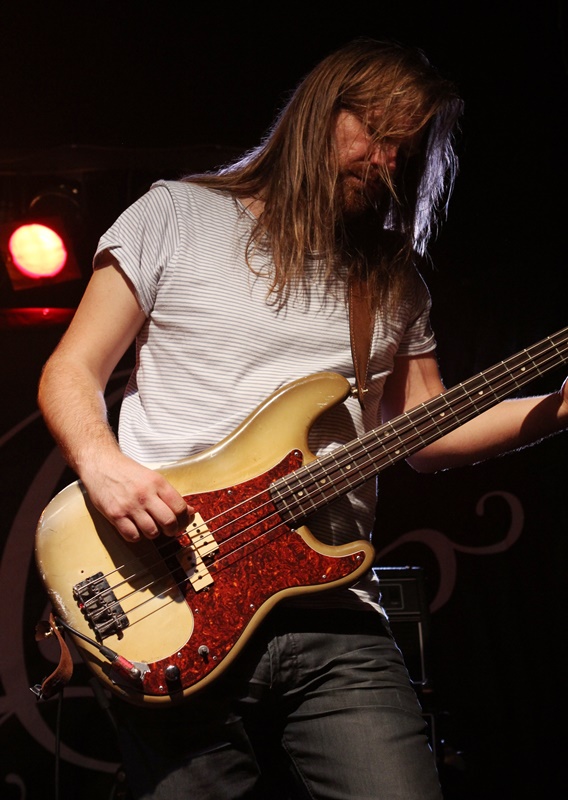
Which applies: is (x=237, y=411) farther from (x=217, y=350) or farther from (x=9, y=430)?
(x=9, y=430)

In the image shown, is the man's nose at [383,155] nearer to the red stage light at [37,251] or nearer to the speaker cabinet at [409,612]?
the speaker cabinet at [409,612]

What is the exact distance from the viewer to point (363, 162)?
85.7 inches

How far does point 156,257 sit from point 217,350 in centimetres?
30

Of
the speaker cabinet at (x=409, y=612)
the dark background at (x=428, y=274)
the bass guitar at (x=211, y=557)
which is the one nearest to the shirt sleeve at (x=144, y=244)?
the bass guitar at (x=211, y=557)

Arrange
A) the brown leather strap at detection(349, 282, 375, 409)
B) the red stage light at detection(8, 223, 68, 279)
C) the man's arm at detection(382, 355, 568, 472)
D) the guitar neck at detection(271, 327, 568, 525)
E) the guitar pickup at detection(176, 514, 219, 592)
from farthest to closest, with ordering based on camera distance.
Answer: the red stage light at detection(8, 223, 68, 279), the man's arm at detection(382, 355, 568, 472), the brown leather strap at detection(349, 282, 375, 409), the guitar neck at detection(271, 327, 568, 525), the guitar pickup at detection(176, 514, 219, 592)

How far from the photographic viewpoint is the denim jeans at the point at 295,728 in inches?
60.2

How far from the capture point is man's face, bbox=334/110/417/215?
7.09 feet

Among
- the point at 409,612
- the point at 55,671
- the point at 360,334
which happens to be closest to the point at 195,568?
the point at 55,671

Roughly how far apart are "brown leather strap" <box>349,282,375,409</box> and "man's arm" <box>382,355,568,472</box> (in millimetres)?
302

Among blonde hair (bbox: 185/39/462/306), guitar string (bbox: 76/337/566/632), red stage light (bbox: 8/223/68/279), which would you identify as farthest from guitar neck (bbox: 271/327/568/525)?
red stage light (bbox: 8/223/68/279)

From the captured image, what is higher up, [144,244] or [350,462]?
[144,244]

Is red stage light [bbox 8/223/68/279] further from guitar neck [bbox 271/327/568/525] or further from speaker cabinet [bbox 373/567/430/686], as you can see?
guitar neck [bbox 271/327/568/525]

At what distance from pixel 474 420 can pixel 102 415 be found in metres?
1.12

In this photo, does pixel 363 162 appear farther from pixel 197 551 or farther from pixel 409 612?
pixel 409 612
